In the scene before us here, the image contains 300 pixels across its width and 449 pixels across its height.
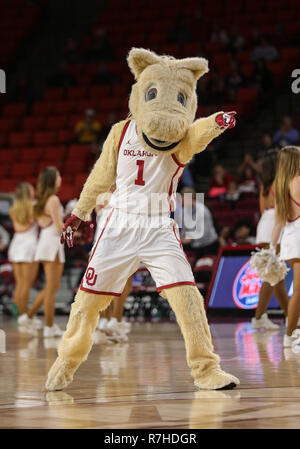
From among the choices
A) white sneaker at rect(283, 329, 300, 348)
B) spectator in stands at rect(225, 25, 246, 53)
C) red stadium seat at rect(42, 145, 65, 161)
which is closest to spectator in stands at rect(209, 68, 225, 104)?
spectator in stands at rect(225, 25, 246, 53)

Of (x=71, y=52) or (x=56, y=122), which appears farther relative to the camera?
(x=71, y=52)

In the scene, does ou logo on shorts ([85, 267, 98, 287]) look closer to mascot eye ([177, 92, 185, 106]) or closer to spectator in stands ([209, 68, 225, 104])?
mascot eye ([177, 92, 185, 106])

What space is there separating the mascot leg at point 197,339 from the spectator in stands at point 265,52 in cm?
1085

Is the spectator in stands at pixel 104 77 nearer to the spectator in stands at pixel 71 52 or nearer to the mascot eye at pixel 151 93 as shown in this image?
the spectator in stands at pixel 71 52

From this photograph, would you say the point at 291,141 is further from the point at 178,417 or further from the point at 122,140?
the point at 178,417

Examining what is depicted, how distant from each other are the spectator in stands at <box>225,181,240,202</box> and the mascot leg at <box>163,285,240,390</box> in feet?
25.4

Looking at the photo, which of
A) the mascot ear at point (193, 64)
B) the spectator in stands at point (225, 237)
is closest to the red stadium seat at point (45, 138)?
the spectator in stands at point (225, 237)

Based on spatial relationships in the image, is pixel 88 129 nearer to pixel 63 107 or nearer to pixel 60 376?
pixel 63 107

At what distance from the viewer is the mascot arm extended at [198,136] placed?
4738mm

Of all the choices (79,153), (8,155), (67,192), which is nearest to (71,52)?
(8,155)

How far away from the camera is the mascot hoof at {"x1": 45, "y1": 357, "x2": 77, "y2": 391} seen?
4.85m

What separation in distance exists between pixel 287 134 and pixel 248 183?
109 centimetres

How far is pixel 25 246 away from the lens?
33.6 ft

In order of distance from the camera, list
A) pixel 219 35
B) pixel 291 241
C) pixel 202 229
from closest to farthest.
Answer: pixel 291 241 → pixel 202 229 → pixel 219 35
